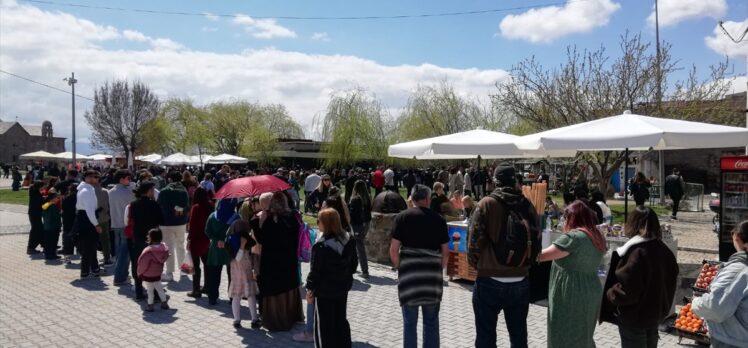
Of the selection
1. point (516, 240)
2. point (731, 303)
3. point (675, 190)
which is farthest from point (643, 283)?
point (675, 190)

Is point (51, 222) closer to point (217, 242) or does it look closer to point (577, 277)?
point (217, 242)

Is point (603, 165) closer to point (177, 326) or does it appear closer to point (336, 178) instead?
point (336, 178)

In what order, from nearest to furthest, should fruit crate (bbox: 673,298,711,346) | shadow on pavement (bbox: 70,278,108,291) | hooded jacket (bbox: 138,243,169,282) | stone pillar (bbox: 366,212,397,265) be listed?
1. fruit crate (bbox: 673,298,711,346)
2. hooded jacket (bbox: 138,243,169,282)
3. shadow on pavement (bbox: 70,278,108,291)
4. stone pillar (bbox: 366,212,397,265)

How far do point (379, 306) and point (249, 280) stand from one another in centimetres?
192

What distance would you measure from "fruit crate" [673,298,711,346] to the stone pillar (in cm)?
497

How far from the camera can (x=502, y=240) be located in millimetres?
4207

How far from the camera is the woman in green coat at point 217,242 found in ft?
22.5

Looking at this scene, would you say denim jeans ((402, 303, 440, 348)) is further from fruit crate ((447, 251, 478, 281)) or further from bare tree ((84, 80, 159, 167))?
bare tree ((84, 80, 159, 167))

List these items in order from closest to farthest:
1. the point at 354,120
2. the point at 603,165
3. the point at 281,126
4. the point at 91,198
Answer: the point at 91,198
the point at 603,165
the point at 354,120
the point at 281,126

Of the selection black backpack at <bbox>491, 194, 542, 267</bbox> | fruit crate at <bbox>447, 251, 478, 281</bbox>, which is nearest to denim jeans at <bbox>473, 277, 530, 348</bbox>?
black backpack at <bbox>491, 194, 542, 267</bbox>

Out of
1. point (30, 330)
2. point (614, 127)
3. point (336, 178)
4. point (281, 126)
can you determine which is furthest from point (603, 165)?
point (281, 126)

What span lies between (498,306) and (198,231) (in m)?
4.76

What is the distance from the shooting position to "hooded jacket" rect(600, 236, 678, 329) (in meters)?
3.99

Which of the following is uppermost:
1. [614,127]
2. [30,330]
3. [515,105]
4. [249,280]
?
[515,105]
